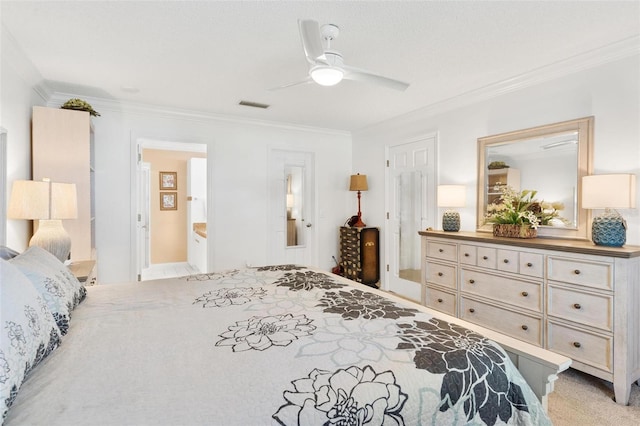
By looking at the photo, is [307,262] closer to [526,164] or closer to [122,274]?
[122,274]

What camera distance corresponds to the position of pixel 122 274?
4.00 m

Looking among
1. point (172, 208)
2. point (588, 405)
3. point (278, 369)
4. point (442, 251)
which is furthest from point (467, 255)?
point (172, 208)

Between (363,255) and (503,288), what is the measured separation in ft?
7.52

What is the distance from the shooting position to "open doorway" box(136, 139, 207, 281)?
20.5 ft

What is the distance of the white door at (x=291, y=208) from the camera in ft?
16.4

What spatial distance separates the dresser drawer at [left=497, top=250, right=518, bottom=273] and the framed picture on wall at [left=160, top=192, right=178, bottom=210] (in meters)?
5.81

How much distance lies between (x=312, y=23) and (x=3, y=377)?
184 centimetres

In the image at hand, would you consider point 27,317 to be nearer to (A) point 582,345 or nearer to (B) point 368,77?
(B) point 368,77

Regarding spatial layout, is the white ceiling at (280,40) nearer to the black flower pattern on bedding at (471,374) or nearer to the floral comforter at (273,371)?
the floral comforter at (273,371)

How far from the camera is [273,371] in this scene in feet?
3.42

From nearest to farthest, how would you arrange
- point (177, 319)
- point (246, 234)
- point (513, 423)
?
1. point (513, 423)
2. point (177, 319)
3. point (246, 234)

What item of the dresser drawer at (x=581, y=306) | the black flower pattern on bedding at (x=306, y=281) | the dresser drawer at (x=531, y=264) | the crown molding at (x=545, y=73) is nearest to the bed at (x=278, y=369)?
the black flower pattern on bedding at (x=306, y=281)

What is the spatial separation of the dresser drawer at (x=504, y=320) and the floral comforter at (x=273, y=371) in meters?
1.55

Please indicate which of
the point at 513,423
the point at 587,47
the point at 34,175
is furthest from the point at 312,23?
the point at 34,175
